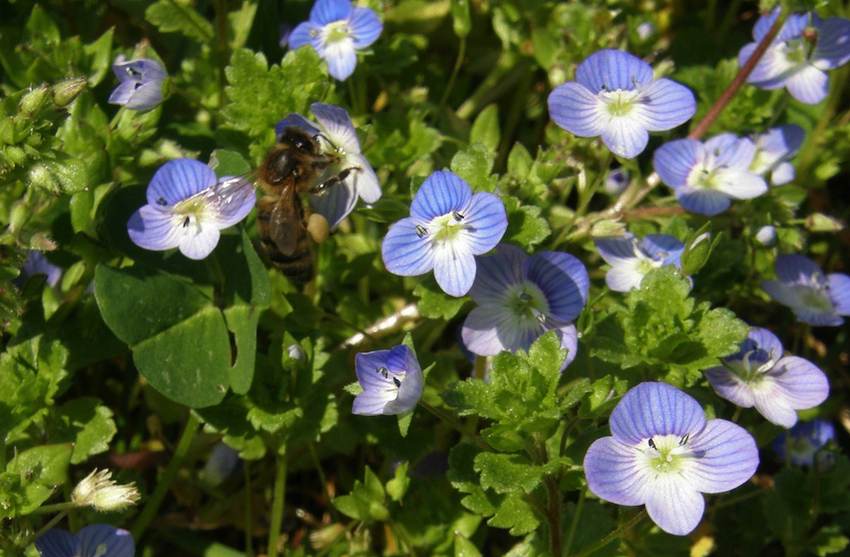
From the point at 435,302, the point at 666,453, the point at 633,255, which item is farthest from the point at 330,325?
the point at 666,453

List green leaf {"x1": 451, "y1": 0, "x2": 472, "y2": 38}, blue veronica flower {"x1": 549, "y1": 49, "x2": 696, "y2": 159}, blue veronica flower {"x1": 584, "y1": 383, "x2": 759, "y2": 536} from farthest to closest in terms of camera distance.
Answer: green leaf {"x1": 451, "y1": 0, "x2": 472, "y2": 38}
blue veronica flower {"x1": 549, "y1": 49, "x2": 696, "y2": 159}
blue veronica flower {"x1": 584, "y1": 383, "x2": 759, "y2": 536}

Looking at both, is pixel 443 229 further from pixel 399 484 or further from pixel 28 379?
pixel 28 379

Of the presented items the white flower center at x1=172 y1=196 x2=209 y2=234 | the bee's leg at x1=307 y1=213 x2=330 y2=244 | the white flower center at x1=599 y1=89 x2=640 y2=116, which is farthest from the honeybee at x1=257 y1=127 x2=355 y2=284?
the white flower center at x1=599 y1=89 x2=640 y2=116

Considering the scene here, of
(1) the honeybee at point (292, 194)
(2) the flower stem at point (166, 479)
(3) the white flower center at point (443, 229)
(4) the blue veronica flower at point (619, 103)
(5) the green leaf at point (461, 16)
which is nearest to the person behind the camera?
(3) the white flower center at point (443, 229)

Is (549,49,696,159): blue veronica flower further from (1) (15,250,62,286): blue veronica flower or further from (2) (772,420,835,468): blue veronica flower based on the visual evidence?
(1) (15,250,62,286): blue veronica flower

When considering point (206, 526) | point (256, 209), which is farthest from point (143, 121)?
point (206, 526)

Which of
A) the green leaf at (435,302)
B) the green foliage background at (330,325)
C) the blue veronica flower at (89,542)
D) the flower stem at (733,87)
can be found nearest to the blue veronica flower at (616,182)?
the green foliage background at (330,325)

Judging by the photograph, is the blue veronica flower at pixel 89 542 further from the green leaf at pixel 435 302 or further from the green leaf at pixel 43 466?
the green leaf at pixel 435 302
